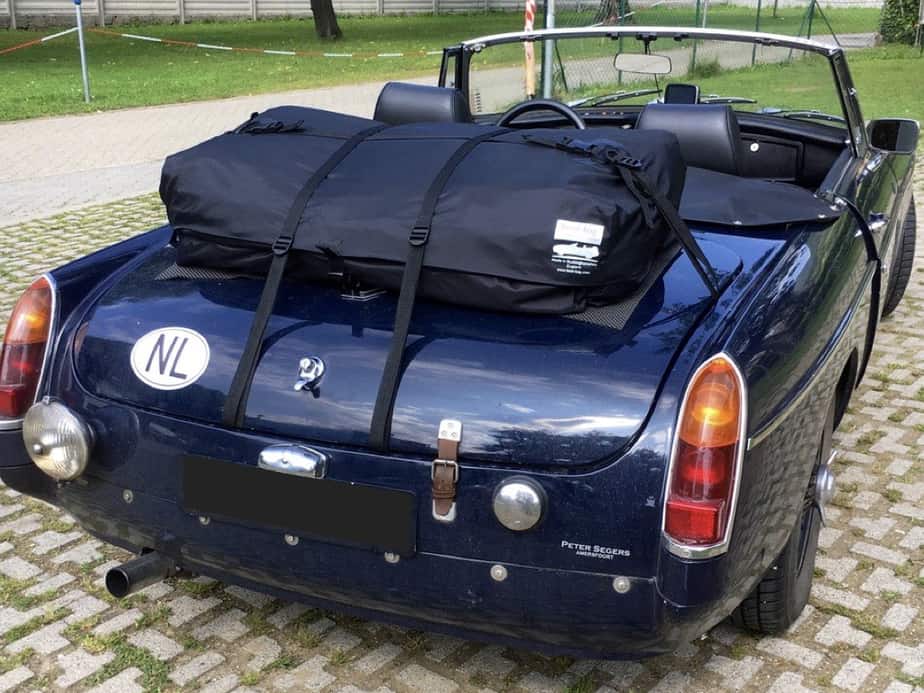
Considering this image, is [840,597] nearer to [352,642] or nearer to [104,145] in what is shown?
[352,642]

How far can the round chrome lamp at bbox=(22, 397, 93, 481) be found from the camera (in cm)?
267

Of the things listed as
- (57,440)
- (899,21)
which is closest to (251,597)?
(57,440)

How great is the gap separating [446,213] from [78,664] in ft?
5.23

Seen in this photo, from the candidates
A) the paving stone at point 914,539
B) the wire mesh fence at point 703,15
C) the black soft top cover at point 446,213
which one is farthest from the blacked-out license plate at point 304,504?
the wire mesh fence at point 703,15

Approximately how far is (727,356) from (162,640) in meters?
1.76

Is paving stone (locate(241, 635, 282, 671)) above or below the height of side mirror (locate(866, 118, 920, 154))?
below

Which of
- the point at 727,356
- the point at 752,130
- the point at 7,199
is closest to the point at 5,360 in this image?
the point at 727,356

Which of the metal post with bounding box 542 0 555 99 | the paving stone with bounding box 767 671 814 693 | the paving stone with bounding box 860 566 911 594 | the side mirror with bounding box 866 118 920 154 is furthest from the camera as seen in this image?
the metal post with bounding box 542 0 555 99

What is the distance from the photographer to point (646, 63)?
14.6 ft

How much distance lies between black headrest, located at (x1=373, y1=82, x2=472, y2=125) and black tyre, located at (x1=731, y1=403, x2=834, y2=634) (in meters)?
1.70

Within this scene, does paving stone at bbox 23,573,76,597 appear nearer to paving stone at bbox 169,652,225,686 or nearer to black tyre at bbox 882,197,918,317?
paving stone at bbox 169,652,225,686

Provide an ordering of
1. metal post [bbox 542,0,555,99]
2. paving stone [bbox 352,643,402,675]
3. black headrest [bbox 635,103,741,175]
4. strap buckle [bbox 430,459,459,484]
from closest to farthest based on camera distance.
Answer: strap buckle [bbox 430,459,459,484] < paving stone [bbox 352,643,402,675] < black headrest [bbox 635,103,741,175] < metal post [bbox 542,0,555,99]

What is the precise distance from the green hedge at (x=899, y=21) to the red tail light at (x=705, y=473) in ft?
88.0

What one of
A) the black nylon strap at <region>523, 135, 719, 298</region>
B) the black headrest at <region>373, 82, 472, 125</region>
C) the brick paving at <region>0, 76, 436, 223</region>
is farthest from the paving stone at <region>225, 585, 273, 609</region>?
the brick paving at <region>0, 76, 436, 223</region>
